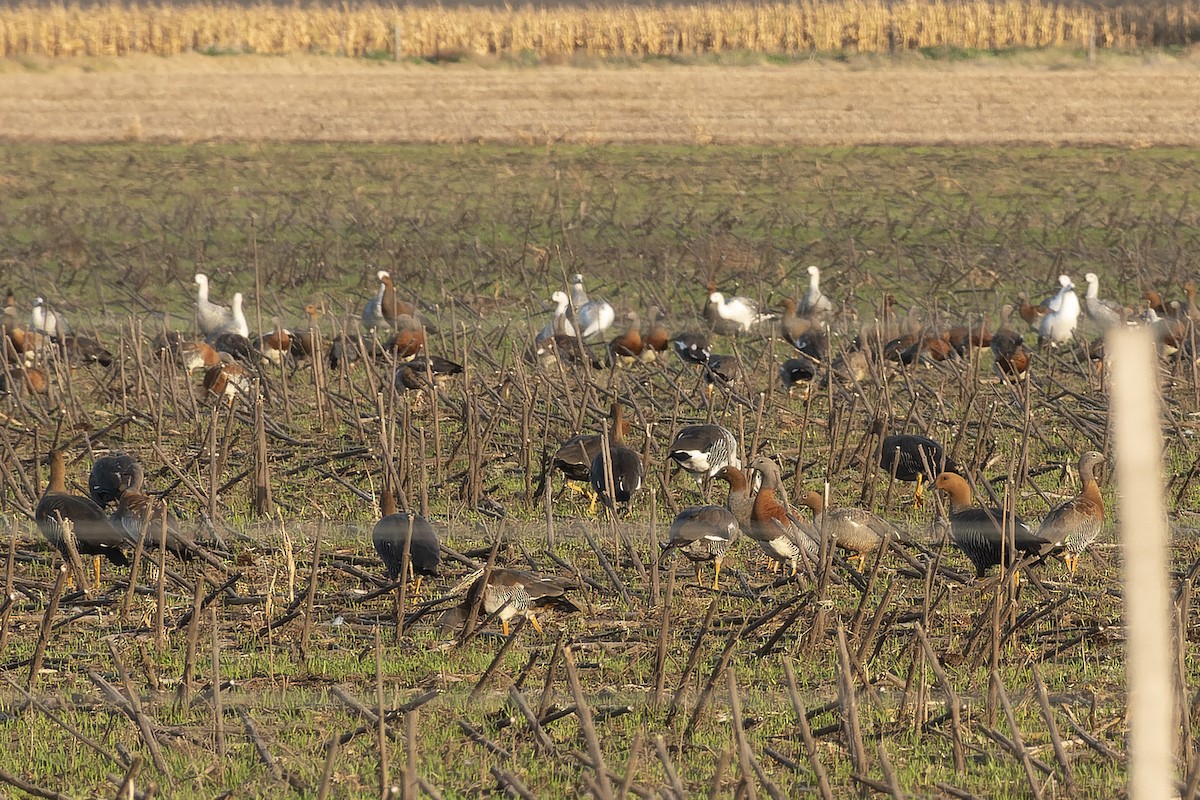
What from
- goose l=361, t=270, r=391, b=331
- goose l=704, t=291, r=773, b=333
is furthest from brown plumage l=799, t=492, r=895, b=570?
goose l=361, t=270, r=391, b=331

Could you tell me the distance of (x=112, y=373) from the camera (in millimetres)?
10805

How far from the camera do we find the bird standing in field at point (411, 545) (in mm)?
6184

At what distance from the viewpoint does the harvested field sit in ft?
15.2

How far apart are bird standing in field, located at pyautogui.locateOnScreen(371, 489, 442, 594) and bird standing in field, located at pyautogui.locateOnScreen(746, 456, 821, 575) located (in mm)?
1290

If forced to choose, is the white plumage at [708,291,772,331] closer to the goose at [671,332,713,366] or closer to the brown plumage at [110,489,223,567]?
the goose at [671,332,713,366]

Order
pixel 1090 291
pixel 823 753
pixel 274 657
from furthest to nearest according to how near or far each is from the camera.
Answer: pixel 1090 291
pixel 274 657
pixel 823 753

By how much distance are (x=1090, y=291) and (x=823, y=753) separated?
10982mm

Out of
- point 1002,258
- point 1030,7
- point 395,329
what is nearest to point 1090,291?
point 1002,258

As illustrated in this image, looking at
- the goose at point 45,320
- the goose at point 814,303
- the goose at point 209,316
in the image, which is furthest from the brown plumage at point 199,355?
the goose at point 814,303

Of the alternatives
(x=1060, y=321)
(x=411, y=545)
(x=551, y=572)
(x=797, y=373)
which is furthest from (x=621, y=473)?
(x=1060, y=321)

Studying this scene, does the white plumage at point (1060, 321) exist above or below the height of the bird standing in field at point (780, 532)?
below

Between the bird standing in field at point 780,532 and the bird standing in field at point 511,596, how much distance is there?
105 centimetres

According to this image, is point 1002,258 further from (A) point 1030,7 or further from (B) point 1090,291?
(A) point 1030,7

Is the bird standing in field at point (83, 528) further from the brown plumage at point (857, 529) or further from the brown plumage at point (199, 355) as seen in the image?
the brown plumage at point (199, 355)
